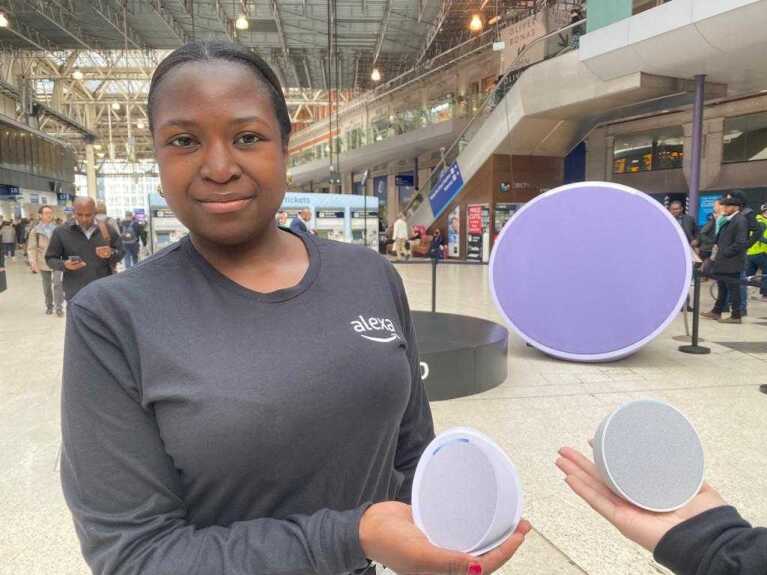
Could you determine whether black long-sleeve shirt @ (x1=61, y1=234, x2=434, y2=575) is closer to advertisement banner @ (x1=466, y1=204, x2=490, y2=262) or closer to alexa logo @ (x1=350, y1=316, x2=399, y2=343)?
alexa logo @ (x1=350, y1=316, x2=399, y2=343)

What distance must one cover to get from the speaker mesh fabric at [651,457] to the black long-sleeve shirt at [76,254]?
538cm

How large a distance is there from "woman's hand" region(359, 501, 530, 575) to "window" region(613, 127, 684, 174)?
56.8 feet

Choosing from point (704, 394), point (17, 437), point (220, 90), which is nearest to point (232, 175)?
point (220, 90)

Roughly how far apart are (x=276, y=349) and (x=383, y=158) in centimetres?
2533

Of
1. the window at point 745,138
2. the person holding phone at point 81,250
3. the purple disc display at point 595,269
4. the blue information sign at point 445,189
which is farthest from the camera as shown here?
the blue information sign at point 445,189

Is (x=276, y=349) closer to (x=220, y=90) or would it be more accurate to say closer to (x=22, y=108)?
(x=220, y=90)

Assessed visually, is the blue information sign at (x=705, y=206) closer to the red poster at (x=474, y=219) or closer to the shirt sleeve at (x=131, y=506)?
the red poster at (x=474, y=219)

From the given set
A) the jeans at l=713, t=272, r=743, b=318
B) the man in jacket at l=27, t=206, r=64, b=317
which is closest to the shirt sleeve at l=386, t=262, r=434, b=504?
the jeans at l=713, t=272, r=743, b=318

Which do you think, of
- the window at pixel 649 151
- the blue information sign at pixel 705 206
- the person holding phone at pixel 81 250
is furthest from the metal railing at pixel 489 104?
the person holding phone at pixel 81 250

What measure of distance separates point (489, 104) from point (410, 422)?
52.6 ft

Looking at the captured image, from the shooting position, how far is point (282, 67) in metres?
25.8

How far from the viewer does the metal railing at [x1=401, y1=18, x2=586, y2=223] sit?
13.0 metres

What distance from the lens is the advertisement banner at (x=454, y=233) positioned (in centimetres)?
1775

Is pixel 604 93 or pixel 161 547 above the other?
pixel 604 93
